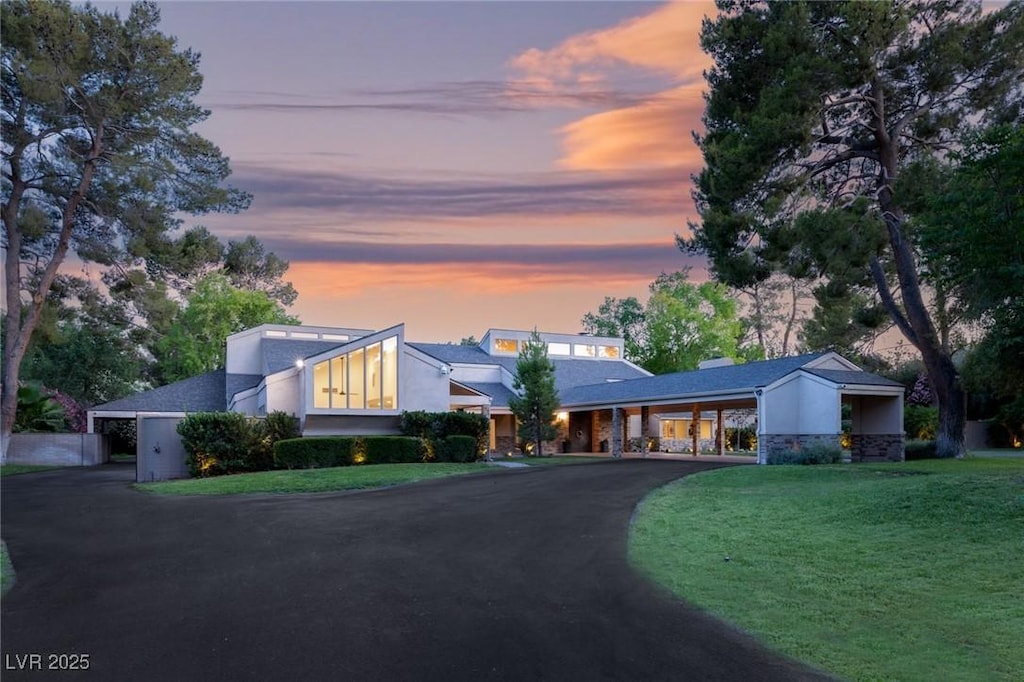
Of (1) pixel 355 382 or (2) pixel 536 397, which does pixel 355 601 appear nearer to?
(1) pixel 355 382

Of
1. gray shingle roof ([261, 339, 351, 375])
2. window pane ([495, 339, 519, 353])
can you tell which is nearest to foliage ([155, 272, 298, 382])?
gray shingle roof ([261, 339, 351, 375])

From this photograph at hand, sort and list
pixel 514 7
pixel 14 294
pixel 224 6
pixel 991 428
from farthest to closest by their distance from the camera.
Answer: pixel 991 428, pixel 14 294, pixel 224 6, pixel 514 7

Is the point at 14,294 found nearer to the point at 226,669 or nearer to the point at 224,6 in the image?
the point at 224,6

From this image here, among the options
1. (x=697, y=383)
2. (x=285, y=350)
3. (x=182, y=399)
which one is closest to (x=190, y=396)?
(x=182, y=399)

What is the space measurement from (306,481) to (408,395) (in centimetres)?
781

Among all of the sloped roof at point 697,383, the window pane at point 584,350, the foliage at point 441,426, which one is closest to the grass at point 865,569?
the sloped roof at point 697,383

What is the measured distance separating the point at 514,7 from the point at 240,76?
895cm

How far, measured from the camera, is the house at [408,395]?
2227 centimetres

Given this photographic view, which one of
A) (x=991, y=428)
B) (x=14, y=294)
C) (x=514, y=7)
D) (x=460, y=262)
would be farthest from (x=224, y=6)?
(x=991, y=428)

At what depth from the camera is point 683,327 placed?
48.7 meters

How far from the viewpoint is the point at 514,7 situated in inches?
654

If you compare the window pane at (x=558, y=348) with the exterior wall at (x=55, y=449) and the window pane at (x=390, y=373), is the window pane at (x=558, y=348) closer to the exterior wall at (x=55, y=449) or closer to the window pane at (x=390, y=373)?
the window pane at (x=390, y=373)

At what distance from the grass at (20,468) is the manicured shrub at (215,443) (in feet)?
27.9

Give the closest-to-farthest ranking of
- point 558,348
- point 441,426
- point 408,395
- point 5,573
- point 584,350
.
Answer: point 5,573 < point 441,426 < point 408,395 < point 558,348 < point 584,350
